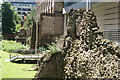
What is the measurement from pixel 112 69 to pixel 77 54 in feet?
7.79

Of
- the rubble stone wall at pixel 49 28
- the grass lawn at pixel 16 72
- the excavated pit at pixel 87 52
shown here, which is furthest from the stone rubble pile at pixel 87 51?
the rubble stone wall at pixel 49 28

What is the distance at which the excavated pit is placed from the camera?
9.03 metres

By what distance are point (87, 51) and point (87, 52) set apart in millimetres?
116

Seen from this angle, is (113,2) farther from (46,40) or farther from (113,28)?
(46,40)

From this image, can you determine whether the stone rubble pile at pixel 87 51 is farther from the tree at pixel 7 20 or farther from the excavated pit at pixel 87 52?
the tree at pixel 7 20

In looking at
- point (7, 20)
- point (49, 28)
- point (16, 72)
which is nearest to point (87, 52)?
point (16, 72)

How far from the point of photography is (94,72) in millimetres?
9305

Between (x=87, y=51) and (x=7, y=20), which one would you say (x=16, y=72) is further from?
(x=7, y=20)

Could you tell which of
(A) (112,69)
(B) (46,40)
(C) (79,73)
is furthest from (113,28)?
(B) (46,40)

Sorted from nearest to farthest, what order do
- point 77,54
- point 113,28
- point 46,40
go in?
point 77,54
point 113,28
point 46,40

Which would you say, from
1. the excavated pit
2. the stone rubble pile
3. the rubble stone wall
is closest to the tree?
the rubble stone wall

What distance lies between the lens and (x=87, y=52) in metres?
10.1

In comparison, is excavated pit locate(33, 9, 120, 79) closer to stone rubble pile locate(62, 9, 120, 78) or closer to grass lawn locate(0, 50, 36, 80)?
stone rubble pile locate(62, 9, 120, 78)

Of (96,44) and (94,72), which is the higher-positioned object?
(96,44)
